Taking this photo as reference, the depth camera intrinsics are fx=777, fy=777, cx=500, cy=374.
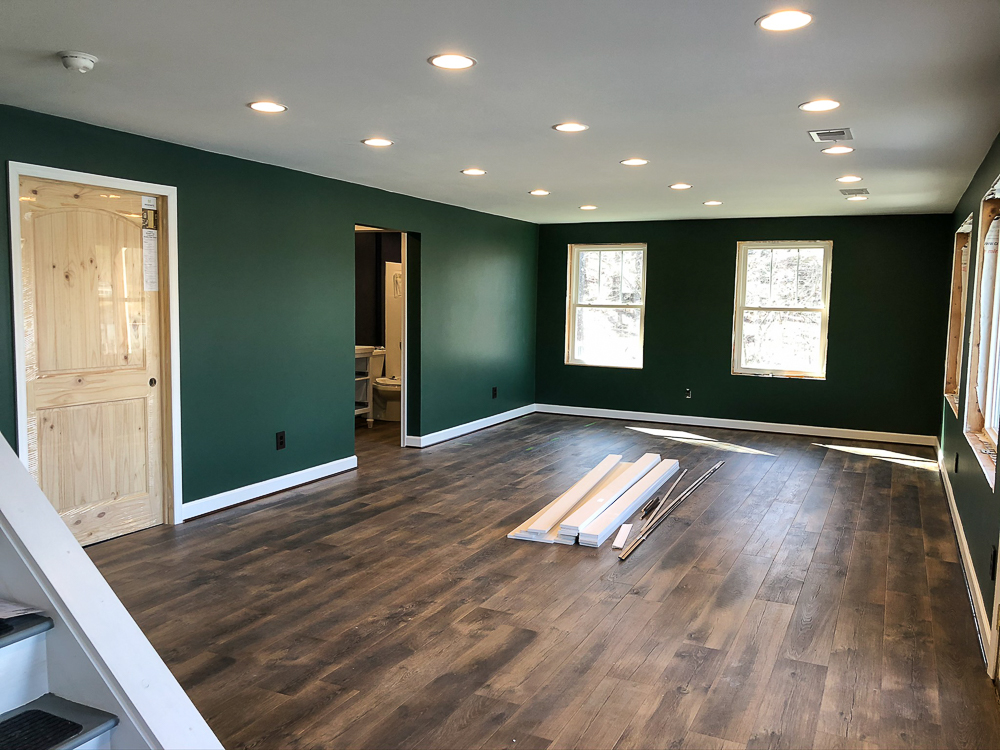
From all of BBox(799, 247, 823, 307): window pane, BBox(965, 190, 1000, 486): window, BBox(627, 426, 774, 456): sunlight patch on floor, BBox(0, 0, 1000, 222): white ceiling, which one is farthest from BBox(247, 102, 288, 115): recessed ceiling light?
BBox(799, 247, 823, 307): window pane

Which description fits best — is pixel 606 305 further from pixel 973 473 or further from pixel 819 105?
pixel 819 105

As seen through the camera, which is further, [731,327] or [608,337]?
[608,337]

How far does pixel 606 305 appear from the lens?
9.44 m

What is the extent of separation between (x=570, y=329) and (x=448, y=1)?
292 inches

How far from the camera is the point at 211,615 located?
3445 millimetres

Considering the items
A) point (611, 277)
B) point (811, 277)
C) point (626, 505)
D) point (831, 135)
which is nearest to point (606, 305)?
point (611, 277)

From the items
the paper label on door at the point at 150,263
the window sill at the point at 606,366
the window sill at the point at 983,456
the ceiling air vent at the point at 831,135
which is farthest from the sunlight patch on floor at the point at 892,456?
the paper label on door at the point at 150,263

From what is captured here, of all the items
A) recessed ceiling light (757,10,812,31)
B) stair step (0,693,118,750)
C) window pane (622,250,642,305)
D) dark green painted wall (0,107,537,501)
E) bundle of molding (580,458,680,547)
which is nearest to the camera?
stair step (0,693,118,750)

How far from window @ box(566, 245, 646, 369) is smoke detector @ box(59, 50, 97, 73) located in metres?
6.94

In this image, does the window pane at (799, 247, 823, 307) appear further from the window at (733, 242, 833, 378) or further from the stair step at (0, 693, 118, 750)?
the stair step at (0, 693, 118, 750)

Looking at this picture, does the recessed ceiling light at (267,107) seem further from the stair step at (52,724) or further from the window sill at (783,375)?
the window sill at (783,375)

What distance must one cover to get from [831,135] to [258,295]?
3686mm

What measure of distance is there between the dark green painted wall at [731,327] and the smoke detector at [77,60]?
6.88 m

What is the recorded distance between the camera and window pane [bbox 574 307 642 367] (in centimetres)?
934
